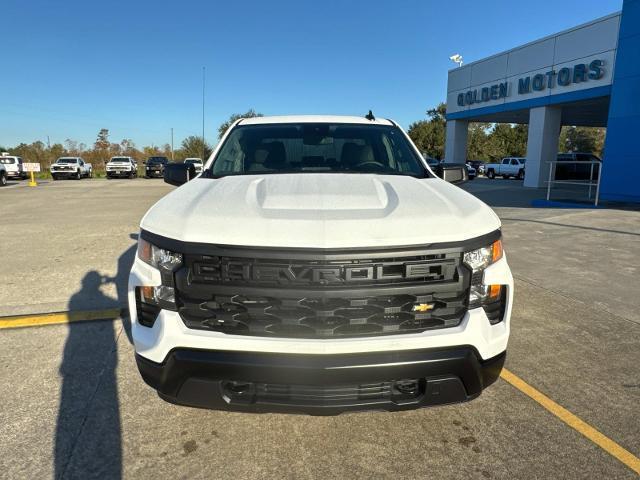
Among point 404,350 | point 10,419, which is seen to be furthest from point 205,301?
point 10,419

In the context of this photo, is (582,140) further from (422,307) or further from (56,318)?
(422,307)

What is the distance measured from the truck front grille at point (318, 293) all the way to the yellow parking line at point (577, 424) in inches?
48.5

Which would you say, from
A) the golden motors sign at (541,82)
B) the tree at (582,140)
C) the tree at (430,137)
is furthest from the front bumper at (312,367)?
the tree at (582,140)

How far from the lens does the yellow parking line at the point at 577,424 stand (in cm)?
234

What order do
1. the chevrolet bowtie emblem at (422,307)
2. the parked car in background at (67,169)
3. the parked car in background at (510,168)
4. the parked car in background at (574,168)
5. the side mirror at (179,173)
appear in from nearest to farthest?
the chevrolet bowtie emblem at (422,307), the side mirror at (179,173), the parked car in background at (574,168), the parked car in background at (67,169), the parked car in background at (510,168)

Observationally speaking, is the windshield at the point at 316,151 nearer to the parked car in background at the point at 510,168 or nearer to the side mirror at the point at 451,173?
the side mirror at the point at 451,173

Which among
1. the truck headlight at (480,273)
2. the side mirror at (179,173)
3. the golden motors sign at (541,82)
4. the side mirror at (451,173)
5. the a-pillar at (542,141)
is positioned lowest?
the truck headlight at (480,273)

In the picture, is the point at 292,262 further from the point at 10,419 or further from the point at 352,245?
the point at 10,419

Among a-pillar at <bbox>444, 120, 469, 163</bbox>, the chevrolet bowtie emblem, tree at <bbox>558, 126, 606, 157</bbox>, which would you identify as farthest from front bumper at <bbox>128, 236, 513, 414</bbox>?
tree at <bbox>558, 126, 606, 157</bbox>

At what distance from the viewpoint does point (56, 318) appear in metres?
4.20

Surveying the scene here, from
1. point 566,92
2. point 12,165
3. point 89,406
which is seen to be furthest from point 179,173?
point 12,165

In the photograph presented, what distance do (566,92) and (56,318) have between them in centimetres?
2318

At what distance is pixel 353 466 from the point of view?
2.27 meters

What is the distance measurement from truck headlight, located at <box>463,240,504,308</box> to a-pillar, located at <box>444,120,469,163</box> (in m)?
29.1
